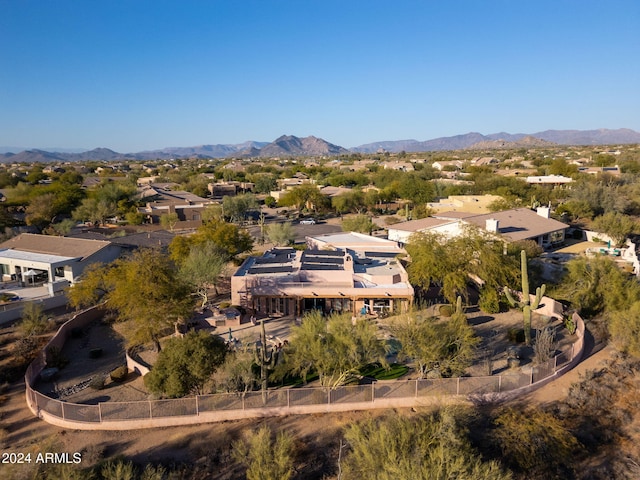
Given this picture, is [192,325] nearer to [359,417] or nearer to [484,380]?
[359,417]

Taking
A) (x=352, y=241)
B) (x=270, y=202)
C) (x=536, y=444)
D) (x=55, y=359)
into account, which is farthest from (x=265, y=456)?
(x=270, y=202)

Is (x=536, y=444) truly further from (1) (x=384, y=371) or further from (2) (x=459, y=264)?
(2) (x=459, y=264)

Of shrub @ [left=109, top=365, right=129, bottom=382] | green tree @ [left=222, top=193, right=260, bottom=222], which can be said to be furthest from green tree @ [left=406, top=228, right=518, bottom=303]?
green tree @ [left=222, top=193, right=260, bottom=222]

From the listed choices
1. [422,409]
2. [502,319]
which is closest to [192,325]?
[422,409]

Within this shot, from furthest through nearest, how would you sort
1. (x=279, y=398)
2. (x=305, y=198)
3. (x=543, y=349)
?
(x=305, y=198), (x=543, y=349), (x=279, y=398)

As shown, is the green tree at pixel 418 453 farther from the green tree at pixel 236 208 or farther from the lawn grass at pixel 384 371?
the green tree at pixel 236 208

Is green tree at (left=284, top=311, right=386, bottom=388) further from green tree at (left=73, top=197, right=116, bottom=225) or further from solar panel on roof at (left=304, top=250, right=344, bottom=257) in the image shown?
green tree at (left=73, top=197, right=116, bottom=225)
